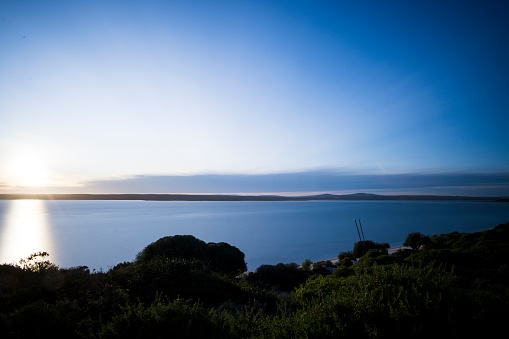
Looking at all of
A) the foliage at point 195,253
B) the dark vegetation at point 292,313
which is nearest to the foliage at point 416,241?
the foliage at point 195,253

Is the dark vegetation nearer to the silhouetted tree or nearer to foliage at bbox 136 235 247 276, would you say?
foliage at bbox 136 235 247 276

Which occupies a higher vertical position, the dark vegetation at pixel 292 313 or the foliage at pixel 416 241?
the dark vegetation at pixel 292 313

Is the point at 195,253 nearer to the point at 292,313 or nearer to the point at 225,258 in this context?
the point at 225,258

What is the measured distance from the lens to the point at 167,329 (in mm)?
3959

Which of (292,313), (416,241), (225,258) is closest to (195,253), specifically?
(225,258)

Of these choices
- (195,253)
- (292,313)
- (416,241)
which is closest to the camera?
(292,313)

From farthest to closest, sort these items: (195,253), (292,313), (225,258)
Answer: (225,258) < (195,253) < (292,313)

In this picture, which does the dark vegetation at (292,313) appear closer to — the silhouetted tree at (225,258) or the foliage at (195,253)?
the foliage at (195,253)

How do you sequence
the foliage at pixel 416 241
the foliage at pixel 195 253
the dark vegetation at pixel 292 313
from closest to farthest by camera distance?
the dark vegetation at pixel 292 313, the foliage at pixel 195 253, the foliage at pixel 416 241

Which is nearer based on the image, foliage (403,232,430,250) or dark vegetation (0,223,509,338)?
dark vegetation (0,223,509,338)

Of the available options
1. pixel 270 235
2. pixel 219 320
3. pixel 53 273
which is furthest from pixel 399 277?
pixel 270 235

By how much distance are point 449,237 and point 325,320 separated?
3073cm

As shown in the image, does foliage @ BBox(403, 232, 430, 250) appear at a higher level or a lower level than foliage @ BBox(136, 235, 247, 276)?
lower

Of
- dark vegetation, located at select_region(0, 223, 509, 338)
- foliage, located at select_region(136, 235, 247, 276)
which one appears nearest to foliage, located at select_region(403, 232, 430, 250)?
foliage, located at select_region(136, 235, 247, 276)
